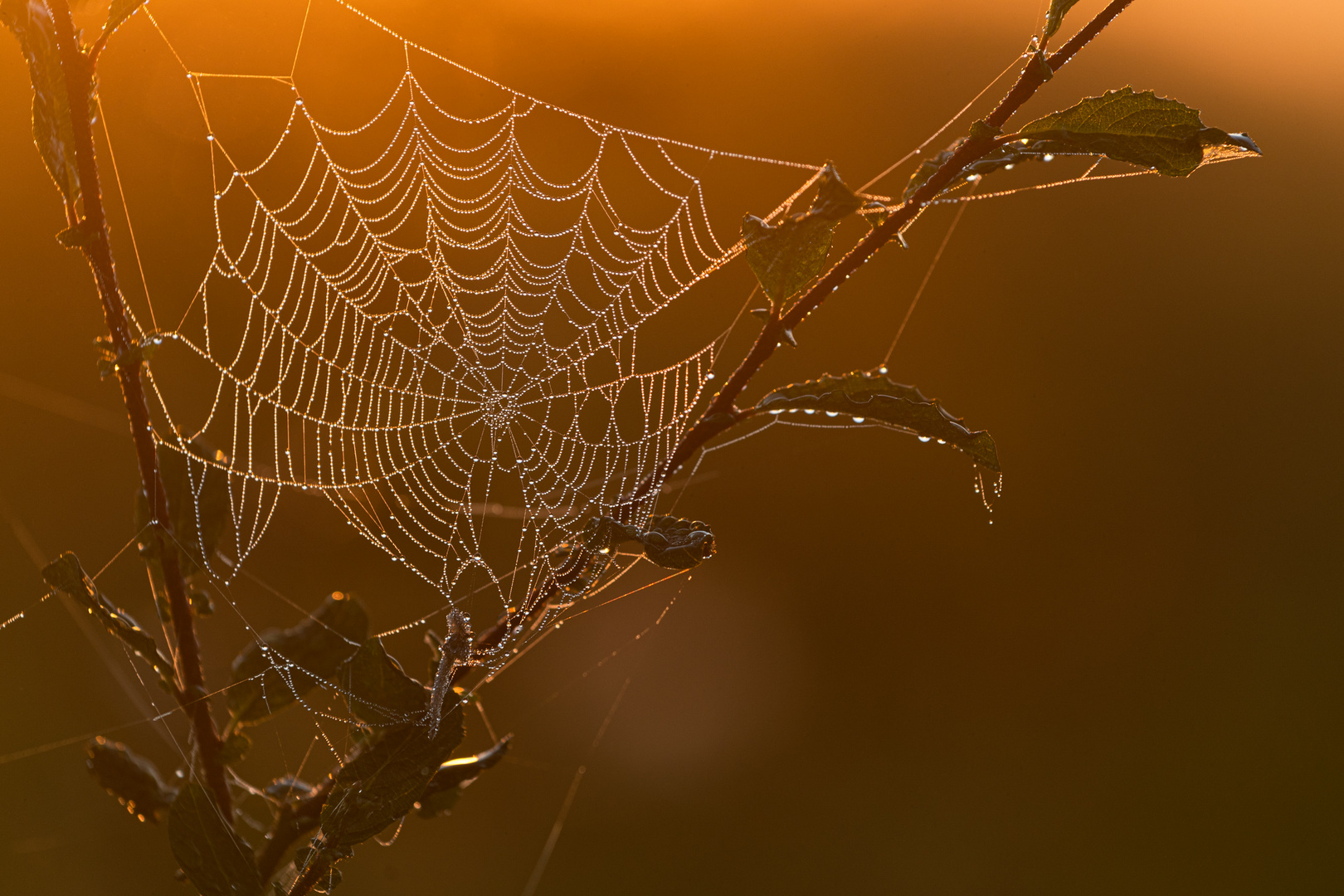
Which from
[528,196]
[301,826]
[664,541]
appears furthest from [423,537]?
[664,541]

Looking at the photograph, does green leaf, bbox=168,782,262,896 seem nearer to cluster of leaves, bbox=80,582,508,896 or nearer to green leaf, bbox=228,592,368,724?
cluster of leaves, bbox=80,582,508,896

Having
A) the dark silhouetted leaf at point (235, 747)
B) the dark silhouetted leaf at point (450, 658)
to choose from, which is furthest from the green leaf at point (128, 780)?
the dark silhouetted leaf at point (450, 658)

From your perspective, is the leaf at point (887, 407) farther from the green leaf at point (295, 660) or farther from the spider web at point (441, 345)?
the spider web at point (441, 345)

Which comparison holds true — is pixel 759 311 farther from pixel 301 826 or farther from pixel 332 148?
pixel 332 148

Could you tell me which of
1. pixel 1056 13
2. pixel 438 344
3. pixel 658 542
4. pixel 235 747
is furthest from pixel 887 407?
pixel 438 344

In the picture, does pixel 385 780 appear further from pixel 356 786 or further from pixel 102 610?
pixel 102 610

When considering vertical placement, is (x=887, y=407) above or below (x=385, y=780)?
above
